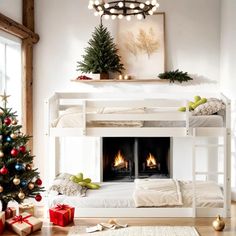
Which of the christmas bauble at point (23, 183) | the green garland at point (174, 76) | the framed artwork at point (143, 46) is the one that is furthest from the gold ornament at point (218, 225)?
the framed artwork at point (143, 46)

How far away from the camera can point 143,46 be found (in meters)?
7.06

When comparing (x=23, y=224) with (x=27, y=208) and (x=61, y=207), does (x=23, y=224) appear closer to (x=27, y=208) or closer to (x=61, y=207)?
(x=61, y=207)

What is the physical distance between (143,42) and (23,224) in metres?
3.18

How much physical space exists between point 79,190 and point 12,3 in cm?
253

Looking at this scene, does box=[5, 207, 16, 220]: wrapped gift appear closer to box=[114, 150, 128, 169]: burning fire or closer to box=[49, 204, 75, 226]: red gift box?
box=[49, 204, 75, 226]: red gift box

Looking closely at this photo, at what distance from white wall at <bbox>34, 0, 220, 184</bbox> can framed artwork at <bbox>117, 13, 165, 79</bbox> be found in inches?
4.6

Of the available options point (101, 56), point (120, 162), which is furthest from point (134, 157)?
point (101, 56)

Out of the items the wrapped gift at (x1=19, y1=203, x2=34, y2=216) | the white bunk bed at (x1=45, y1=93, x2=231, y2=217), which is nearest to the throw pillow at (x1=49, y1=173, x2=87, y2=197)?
the white bunk bed at (x1=45, y1=93, x2=231, y2=217)

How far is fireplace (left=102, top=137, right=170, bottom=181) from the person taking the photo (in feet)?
23.2

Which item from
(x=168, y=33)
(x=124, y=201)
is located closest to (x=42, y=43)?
(x=168, y=33)

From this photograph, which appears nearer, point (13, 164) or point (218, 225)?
point (218, 225)

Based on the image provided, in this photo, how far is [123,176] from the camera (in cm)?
704

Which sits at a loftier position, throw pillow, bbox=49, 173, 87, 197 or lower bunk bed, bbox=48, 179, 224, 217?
throw pillow, bbox=49, 173, 87, 197

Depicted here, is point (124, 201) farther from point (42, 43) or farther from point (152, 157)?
point (42, 43)
